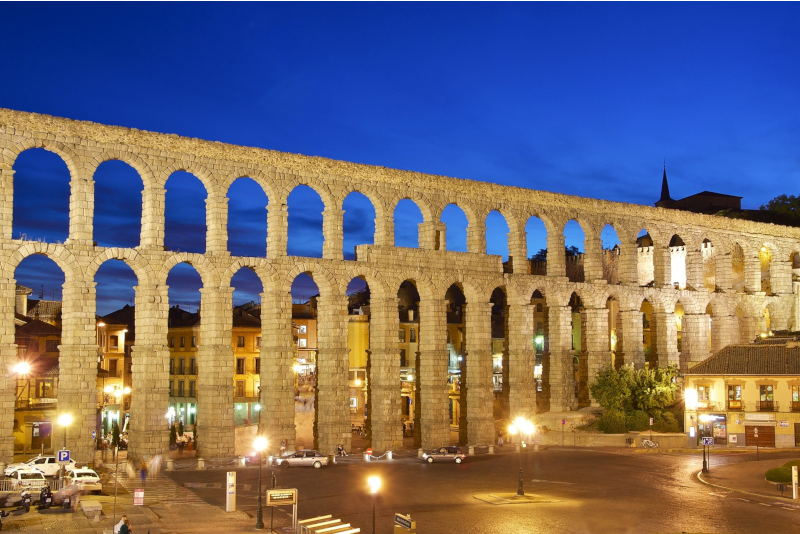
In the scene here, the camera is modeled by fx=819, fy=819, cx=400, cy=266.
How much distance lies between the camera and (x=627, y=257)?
70812 millimetres

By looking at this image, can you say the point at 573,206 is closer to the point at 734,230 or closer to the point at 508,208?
the point at 508,208

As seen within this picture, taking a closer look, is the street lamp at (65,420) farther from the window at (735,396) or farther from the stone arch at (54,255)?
the window at (735,396)

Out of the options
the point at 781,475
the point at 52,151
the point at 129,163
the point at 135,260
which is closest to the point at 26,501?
the point at 135,260

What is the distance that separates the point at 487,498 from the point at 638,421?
26.9 metres

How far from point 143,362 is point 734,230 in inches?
2283

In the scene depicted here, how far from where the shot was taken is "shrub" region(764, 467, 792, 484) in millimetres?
38438

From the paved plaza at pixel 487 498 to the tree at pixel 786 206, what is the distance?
6331 centimetres

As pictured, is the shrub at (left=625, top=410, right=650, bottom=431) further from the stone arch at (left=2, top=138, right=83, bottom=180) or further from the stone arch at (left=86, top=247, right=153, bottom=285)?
the stone arch at (left=2, top=138, right=83, bottom=180)

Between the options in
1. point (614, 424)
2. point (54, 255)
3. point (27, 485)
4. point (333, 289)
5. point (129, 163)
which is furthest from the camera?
point (614, 424)

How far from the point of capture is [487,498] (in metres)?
37.3

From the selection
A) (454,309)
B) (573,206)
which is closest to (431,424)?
(573,206)

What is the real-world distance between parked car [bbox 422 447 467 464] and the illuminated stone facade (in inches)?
187

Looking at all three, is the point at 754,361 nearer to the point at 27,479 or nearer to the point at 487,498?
the point at 487,498

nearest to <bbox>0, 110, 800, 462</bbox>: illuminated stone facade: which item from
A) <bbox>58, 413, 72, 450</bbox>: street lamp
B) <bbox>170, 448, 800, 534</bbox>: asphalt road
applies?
<bbox>58, 413, 72, 450</bbox>: street lamp
